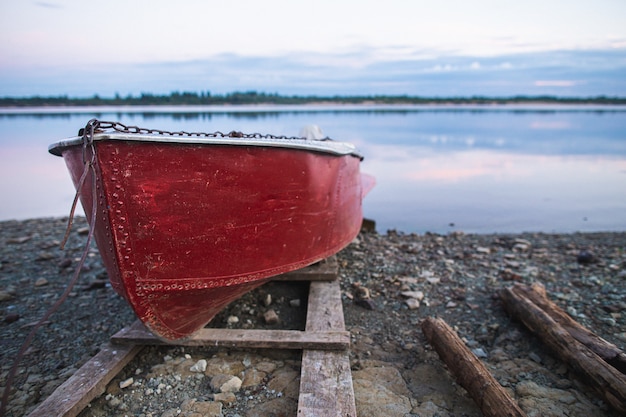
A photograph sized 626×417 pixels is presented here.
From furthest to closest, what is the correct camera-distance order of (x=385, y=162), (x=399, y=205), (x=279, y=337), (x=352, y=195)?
(x=385, y=162), (x=399, y=205), (x=352, y=195), (x=279, y=337)

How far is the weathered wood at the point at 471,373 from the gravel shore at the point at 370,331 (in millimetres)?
151

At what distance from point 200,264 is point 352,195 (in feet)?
8.33

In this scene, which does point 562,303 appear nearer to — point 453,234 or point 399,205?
point 453,234

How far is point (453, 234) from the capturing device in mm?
7906

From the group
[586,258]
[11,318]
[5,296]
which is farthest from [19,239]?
[586,258]

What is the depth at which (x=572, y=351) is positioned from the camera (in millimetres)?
3295

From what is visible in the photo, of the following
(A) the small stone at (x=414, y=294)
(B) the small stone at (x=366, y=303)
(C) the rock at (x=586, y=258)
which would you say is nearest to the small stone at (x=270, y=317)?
(B) the small stone at (x=366, y=303)

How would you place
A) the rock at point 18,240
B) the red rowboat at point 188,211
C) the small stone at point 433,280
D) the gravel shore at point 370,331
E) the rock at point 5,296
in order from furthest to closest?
the rock at point 18,240
the small stone at point 433,280
the rock at point 5,296
the gravel shore at point 370,331
the red rowboat at point 188,211

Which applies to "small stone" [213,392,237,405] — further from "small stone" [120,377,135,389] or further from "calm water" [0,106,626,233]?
"calm water" [0,106,626,233]

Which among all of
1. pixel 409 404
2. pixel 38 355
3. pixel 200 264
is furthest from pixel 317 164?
pixel 38 355

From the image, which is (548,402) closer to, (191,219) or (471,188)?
(191,219)

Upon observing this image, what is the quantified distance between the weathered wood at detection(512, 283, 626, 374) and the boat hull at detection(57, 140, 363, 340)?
241 cm

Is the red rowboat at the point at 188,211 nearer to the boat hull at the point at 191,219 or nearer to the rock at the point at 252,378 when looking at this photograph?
the boat hull at the point at 191,219

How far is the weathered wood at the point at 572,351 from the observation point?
9.36ft
